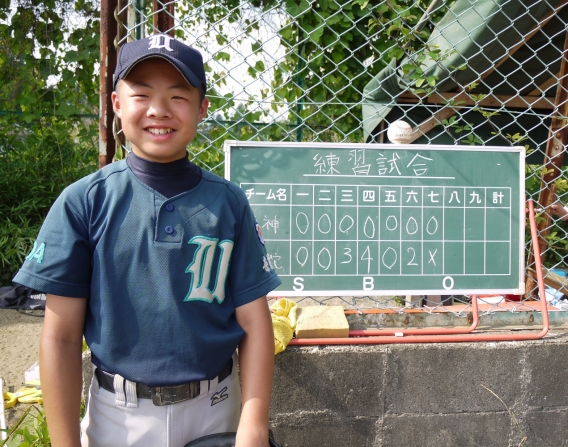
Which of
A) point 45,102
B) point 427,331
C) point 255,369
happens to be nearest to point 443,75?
point 427,331

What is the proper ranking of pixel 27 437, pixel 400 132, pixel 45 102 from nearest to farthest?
pixel 27 437 < pixel 400 132 < pixel 45 102

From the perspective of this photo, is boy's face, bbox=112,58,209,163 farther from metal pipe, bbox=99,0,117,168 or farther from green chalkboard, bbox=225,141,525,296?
green chalkboard, bbox=225,141,525,296

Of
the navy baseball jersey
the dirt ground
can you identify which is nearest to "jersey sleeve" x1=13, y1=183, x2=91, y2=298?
the navy baseball jersey

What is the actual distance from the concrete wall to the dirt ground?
1.52m

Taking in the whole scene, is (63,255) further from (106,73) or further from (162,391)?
(106,73)

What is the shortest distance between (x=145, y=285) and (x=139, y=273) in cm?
4

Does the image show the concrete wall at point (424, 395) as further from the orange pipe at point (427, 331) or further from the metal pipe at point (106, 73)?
the metal pipe at point (106, 73)

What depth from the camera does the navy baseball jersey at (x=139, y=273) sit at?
1.40 meters

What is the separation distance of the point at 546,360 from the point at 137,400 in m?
1.88

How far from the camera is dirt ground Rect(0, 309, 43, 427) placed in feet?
10.5

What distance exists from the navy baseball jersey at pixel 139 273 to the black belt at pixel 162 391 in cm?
2

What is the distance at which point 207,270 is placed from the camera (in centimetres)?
148

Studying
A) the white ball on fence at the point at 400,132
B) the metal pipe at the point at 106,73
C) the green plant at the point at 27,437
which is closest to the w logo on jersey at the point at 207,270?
the metal pipe at the point at 106,73

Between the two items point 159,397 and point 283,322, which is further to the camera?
point 283,322
